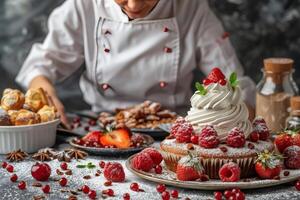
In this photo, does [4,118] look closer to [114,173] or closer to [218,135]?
[114,173]

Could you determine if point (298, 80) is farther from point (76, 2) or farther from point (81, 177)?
point (81, 177)

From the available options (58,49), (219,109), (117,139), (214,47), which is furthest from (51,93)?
(219,109)

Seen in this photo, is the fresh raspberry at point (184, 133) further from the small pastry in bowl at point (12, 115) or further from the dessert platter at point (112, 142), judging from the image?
the small pastry in bowl at point (12, 115)

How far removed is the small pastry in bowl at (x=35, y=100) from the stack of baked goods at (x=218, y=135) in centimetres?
55

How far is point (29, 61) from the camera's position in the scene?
3.24 meters

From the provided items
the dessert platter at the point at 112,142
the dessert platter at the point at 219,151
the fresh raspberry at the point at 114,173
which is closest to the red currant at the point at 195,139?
the dessert platter at the point at 219,151

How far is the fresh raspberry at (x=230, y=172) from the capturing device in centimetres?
206

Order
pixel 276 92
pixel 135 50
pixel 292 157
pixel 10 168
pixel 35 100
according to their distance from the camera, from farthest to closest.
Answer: pixel 135 50, pixel 276 92, pixel 35 100, pixel 10 168, pixel 292 157

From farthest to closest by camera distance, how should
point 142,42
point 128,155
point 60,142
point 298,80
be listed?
point 298,80 < point 142,42 < point 60,142 < point 128,155

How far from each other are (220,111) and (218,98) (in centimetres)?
4

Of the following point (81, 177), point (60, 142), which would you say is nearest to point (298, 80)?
point (60, 142)

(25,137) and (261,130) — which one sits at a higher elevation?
(261,130)

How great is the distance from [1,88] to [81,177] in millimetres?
2051

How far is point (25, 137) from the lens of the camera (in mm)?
2506
